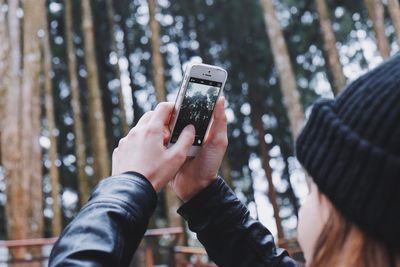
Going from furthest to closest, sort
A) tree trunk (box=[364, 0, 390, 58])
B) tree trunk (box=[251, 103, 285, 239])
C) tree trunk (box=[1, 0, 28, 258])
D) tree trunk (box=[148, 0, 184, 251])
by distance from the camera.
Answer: tree trunk (box=[251, 103, 285, 239])
tree trunk (box=[148, 0, 184, 251])
tree trunk (box=[364, 0, 390, 58])
tree trunk (box=[1, 0, 28, 258])

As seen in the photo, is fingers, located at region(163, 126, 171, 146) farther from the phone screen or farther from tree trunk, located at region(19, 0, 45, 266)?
tree trunk, located at region(19, 0, 45, 266)

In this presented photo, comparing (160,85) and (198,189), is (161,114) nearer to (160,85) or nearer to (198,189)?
(198,189)

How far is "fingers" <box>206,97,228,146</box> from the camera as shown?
51.2 inches

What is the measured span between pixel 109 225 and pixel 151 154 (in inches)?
8.7

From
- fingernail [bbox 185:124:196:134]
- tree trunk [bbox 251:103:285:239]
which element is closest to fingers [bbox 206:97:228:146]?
fingernail [bbox 185:124:196:134]

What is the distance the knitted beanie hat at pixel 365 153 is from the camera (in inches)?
29.3

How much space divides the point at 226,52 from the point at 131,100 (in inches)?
142

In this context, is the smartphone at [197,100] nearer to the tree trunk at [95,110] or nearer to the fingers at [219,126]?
the fingers at [219,126]

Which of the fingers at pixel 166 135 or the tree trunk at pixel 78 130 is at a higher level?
the fingers at pixel 166 135

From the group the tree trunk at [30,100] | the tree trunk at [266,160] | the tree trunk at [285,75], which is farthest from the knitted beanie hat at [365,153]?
the tree trunk at [266,160]

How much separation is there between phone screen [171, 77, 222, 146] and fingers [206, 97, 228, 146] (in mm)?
16

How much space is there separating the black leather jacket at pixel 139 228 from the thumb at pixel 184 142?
14cm

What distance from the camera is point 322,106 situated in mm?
878

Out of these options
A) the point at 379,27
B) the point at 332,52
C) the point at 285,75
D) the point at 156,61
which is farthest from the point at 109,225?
the point at 156,61
